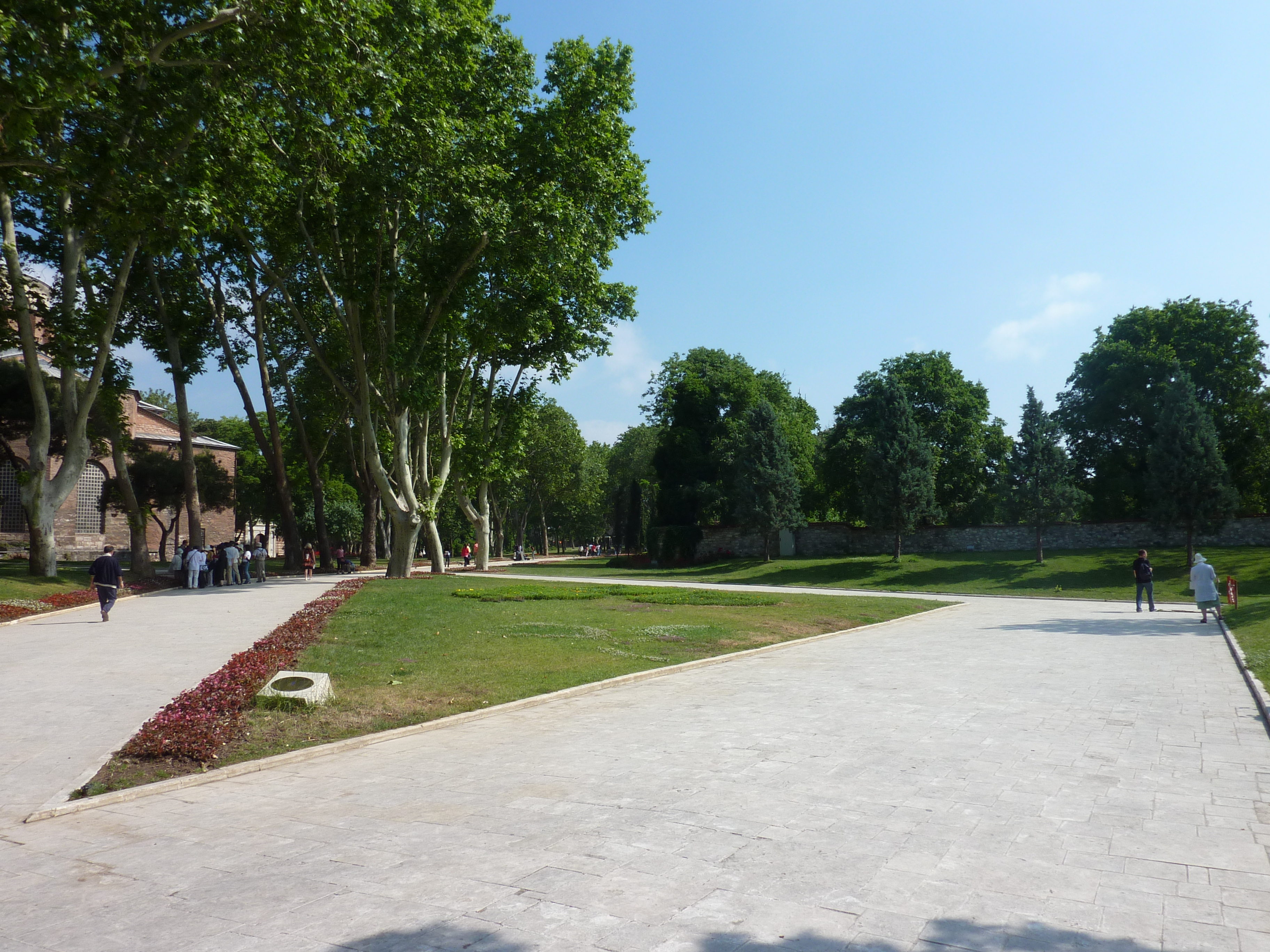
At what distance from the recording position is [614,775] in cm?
673

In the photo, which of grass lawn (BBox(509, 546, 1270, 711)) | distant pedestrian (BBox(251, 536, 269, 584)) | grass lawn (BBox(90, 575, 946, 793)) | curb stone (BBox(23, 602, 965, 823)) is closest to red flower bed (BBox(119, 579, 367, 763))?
grass lawn (BBox(90, 575, 946, 793))

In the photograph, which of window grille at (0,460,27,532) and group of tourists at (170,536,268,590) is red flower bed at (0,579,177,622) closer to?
group of tourists at (170,536,268,590)

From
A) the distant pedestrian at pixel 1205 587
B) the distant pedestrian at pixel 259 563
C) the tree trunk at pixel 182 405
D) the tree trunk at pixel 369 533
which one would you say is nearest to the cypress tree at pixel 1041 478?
the distant pedestrian at pixel 1205 587

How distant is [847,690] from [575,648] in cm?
507

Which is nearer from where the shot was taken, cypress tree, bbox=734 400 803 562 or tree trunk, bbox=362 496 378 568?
tree trunk, bbox=362 496 378 568

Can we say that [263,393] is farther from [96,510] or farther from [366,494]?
[96,510]

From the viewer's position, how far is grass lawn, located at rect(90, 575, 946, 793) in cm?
856

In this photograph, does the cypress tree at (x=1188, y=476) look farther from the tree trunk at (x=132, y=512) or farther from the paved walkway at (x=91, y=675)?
the tree trunk at (x=132, y=512)

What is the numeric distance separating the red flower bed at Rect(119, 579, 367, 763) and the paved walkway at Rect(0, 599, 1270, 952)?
0.73 meters

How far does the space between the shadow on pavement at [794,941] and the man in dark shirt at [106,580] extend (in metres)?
17.4

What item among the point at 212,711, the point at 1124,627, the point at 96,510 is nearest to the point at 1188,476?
the point at 1124,627

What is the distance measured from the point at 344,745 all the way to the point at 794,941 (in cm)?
533

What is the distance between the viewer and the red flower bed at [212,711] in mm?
7203

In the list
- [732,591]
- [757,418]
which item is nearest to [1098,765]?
[732,591]
